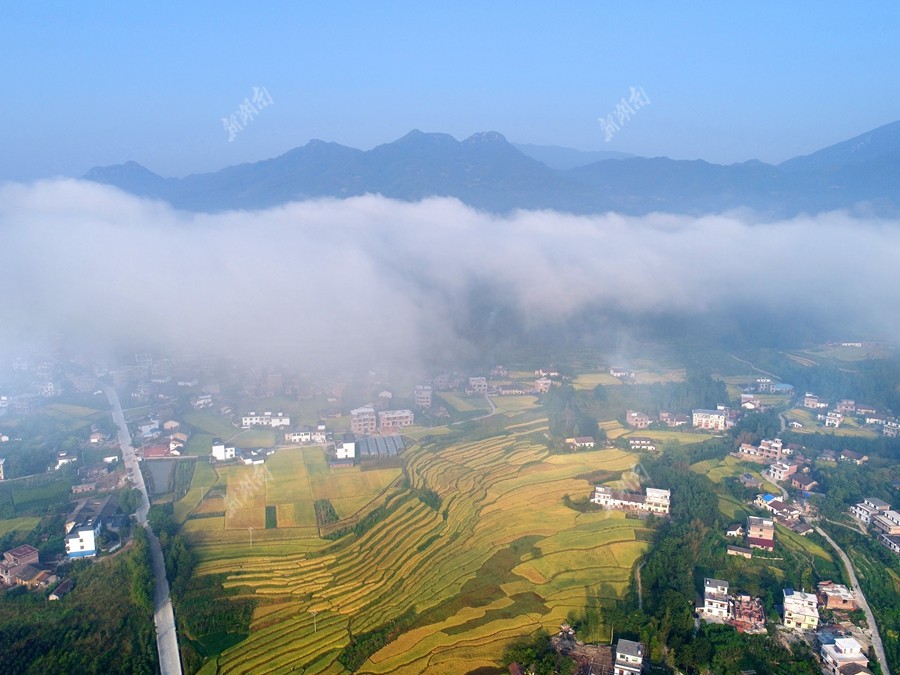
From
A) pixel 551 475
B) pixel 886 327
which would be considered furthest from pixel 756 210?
pixel 551 475

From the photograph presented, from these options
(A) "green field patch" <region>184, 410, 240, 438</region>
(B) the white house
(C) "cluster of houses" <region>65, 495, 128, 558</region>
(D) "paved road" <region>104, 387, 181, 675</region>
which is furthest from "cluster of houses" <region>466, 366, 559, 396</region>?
(C) "cluster of houses" <region>65, 495, 128, 558</region>

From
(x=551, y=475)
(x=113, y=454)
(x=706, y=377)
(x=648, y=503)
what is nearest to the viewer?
(x=648, y=503)

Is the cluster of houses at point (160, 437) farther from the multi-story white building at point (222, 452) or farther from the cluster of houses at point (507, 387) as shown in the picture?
the cluster of houses at point (507, 387)

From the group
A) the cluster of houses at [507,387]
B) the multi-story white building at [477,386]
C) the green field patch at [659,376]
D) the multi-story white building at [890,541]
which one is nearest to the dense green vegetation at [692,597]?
the multi-story white building at [890,541]

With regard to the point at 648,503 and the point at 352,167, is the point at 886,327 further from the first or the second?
the point at 352,167

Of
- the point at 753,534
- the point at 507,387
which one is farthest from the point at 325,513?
the point at 507,387
